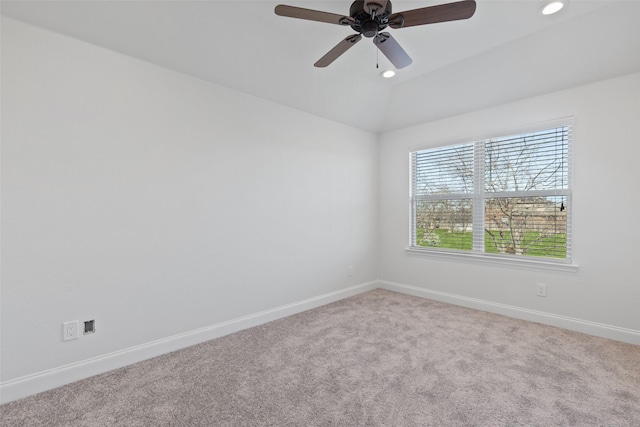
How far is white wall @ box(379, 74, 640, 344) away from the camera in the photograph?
8.69 ft

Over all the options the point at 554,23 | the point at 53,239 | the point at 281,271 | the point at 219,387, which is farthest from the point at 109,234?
the point at 554,23

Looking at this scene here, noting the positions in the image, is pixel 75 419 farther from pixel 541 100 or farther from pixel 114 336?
pixel 541 100

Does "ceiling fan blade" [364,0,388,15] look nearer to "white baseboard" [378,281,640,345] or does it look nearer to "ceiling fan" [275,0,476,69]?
"ceiling fan" [275,0,476,69]

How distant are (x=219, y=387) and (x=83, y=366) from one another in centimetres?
100

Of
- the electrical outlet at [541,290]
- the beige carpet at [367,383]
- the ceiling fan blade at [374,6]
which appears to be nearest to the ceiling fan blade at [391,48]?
the ceiling fan blade at [374,6]

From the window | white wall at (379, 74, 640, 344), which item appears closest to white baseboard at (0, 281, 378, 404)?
the window

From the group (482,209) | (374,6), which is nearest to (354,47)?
(374,6)

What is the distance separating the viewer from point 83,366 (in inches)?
83.0

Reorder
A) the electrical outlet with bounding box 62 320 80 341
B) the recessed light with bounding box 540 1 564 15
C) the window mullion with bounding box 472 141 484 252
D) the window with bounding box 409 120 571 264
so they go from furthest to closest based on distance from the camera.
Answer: the window mullion with bounding box 472 141 484 252, the window with bounding box 409 120 571 264, the recessed light with bounding box 540 1 564 15, the electrical outlet with bounding box 62 320 80 341

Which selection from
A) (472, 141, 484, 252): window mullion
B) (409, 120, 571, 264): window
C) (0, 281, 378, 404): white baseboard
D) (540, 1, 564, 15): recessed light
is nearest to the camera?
(0, 281, 378, 404): white baseboard

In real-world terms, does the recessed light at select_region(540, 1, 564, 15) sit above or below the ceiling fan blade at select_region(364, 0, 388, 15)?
above

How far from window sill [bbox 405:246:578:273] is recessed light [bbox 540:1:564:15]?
2.25 m

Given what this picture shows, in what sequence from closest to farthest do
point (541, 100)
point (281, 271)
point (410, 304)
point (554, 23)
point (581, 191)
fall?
point (554, 23), point (581, 191), point (541, 100), point (281, 271), point (410, 304)

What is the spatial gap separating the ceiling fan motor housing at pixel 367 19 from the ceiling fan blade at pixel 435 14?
0.05 m
